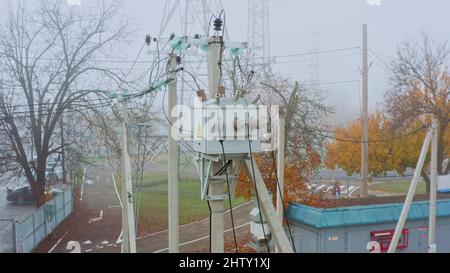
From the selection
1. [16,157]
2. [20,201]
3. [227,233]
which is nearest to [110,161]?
[16,157]

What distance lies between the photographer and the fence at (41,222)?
21.6 feet

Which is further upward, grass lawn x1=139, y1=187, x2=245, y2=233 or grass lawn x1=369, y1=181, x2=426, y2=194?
grass lawn x1=139, y1=187, x2=245, y2=233

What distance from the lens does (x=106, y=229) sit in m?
8.76

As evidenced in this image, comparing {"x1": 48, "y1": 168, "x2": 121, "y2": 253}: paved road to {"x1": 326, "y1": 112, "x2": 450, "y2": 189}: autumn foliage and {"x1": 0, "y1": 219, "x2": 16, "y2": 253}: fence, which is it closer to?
{"x1": 0, "y1": 219, "x2": 16, "y2": 253}: fence

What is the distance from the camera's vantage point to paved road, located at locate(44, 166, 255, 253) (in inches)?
309

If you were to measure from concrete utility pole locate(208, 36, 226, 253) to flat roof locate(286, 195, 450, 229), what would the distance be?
11.8 feet

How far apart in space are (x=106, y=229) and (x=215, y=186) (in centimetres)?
672

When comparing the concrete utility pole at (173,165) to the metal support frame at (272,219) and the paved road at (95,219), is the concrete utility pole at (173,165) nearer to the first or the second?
the metal support frame at (272,219)

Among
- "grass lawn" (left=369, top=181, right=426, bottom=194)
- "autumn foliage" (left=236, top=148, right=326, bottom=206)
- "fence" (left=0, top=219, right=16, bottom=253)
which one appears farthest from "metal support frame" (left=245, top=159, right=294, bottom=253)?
"grass lawn" (left=369, top=181, right=426, bottom=194)

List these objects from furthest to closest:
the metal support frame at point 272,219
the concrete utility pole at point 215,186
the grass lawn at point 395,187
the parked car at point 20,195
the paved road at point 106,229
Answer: the grass lawn at point 395,187
the parked car at point 20,195
the paved road at point 106,229
the metal support frame at point 272,219
the concrete utility pole at point 215,186

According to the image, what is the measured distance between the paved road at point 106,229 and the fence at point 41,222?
341mm

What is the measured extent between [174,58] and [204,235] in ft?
20.5

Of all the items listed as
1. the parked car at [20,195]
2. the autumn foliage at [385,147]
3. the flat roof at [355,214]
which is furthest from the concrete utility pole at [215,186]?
the autumn foliage at [385,147]

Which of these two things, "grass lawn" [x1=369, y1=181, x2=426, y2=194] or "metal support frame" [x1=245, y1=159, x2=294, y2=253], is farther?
"grass lawn" [x1=369, y1=181, x2=426, y2=194]
